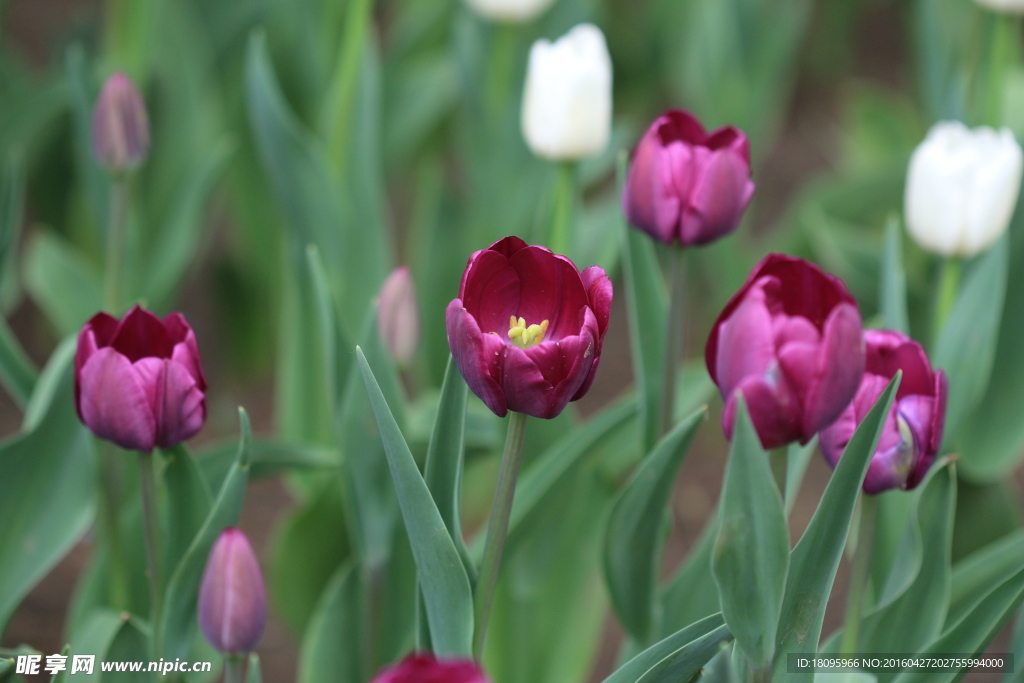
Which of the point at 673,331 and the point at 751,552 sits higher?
the point at 673,331

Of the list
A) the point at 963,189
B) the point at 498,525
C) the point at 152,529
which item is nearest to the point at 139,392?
the point at 152,529

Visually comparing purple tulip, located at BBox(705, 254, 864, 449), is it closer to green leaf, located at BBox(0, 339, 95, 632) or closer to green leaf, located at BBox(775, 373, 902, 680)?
green leaf, located at BBox(775, 373, 902, 680)

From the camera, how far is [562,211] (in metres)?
0.96

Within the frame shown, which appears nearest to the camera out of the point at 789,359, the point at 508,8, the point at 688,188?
the point at 789,359

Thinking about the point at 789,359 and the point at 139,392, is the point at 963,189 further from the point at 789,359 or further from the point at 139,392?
the point at 139,392

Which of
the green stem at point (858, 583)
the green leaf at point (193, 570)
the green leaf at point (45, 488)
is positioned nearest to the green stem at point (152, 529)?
the green leaf at point (193, 570)

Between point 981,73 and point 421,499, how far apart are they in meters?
0.91

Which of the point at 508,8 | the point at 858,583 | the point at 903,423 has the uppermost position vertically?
the point at 508,8

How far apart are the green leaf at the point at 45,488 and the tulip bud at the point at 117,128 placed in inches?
8.4

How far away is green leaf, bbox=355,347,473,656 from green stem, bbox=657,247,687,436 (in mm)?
267

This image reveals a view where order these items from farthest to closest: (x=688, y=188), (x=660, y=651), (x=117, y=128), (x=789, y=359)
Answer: (x=117, y=128)
(x=688, y=188)
(x=660, y=651)
(x=789, y=359)

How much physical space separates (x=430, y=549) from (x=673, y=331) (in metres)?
0.29

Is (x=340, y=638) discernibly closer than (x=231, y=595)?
No

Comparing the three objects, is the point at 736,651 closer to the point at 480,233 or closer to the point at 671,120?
the point at 671,120
